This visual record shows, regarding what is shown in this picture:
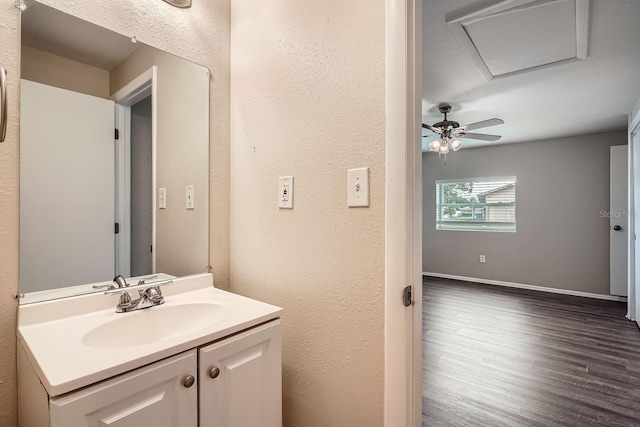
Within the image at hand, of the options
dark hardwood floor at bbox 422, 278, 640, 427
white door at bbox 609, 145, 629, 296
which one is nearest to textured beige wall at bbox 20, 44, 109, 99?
dark hardwood floor at bbox 422, 278, 640, 427

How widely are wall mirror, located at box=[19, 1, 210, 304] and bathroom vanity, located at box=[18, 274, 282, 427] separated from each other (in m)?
0.15

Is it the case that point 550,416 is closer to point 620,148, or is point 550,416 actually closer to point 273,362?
point 273,362

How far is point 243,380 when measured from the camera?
2.90 ft

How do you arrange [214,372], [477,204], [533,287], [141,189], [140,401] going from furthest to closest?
1. [477,204]
2. [533,287]
3. [141,189]
4. [214,372]
5. [140,401]

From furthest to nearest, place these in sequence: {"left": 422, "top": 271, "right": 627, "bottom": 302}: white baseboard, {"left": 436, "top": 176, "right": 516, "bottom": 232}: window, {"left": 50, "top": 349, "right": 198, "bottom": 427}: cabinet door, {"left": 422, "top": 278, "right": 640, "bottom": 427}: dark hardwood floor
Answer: {"left": 436, "top": 176, "right": 516, "bottom": 232}: window
{"left": 422, "top": 271, "right": 627, "bottom": 302}: white baseboard
{"left": 422, "top": 278, "right": 640, "bottom": 427}: dark hardwood floor
{"left": 50, "top": 349, "right": 198, "bottom": 427}: cabinet door

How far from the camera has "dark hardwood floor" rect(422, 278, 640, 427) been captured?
1.77 m

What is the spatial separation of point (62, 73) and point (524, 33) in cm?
226

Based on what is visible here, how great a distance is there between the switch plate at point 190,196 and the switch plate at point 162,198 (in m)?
0.09

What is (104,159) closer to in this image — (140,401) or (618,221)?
(140,401)

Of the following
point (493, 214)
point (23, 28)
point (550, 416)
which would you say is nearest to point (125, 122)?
point (23, 28)

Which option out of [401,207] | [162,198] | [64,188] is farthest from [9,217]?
[401,207]

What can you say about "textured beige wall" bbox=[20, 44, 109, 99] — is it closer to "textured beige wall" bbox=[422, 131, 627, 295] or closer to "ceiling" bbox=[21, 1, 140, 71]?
"ceiling" bbox=[21, 1, 140, 71]

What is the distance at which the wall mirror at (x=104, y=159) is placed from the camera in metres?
0.96

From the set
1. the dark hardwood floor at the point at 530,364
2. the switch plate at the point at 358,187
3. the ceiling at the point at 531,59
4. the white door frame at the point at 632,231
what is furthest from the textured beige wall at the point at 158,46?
the white door frame at the point at 632,231
